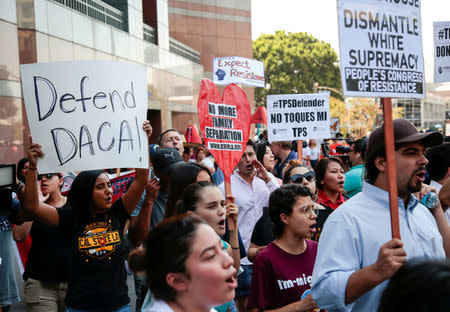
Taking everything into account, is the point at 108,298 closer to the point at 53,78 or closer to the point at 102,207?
the point at 102,207

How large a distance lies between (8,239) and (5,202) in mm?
1177

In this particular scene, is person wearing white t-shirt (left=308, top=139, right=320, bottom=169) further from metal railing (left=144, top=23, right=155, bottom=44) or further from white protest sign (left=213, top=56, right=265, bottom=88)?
metal railing (left=144, top=23, right=155, bottom=44)

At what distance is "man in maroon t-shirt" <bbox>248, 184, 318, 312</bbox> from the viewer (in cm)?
328

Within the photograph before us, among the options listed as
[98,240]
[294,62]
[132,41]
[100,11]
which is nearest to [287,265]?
[98,240]

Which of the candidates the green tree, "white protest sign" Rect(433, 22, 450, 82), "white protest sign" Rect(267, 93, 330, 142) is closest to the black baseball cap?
"white protest sign" Rect(433, 22, 450, 82)

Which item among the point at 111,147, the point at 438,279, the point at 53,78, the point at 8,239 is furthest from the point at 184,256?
the point at 8,239

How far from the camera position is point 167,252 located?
2.10 meters

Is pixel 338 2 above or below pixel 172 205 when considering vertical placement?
above

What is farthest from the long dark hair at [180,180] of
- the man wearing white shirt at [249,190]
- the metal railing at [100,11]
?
the metal railing at [100,11]

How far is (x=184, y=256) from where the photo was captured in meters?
2.07

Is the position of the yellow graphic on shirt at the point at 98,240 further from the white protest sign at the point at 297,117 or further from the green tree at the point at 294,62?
A: the green tree at the point at 294,62

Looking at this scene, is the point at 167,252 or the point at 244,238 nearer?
the point at 167,252

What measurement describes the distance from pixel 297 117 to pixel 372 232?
16.8 ft

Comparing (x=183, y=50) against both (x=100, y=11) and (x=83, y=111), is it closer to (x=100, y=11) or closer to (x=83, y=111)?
(x=100, y=11)
